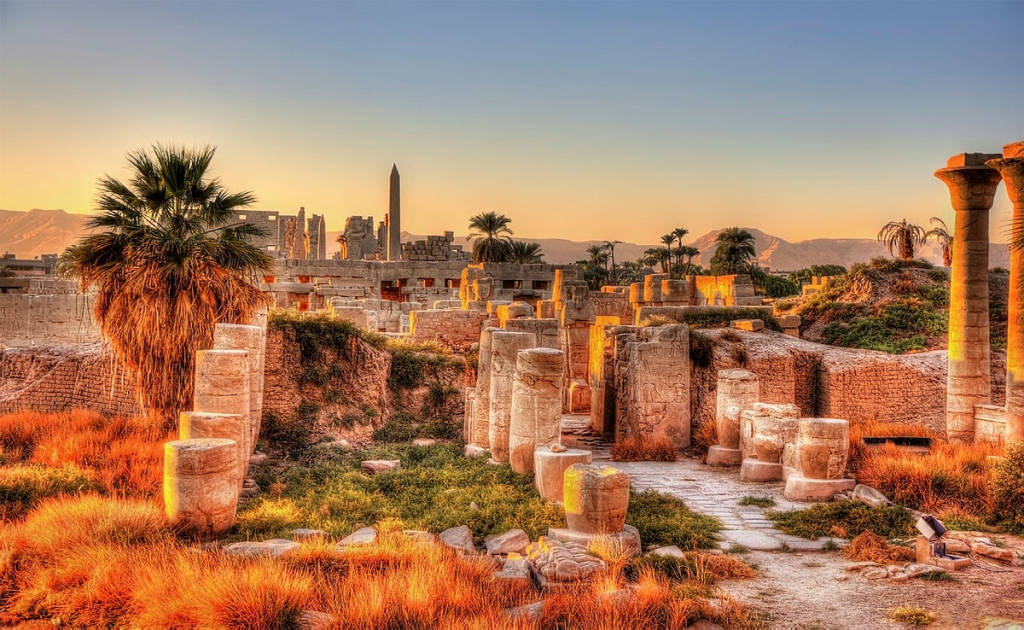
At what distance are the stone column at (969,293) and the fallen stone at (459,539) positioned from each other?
9.19m

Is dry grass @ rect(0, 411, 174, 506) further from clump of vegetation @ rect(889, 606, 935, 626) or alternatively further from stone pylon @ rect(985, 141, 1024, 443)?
stone pylon @ rect(985, 141, 1024, 443)

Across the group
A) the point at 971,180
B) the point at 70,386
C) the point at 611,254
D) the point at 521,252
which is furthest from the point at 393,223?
the point at 971,180

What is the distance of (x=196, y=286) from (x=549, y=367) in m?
6.28

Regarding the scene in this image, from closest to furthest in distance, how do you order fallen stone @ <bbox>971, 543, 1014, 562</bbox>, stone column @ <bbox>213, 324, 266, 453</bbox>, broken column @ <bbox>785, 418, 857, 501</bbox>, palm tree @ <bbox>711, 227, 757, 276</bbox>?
1. fallen stone @ <bbox>971, 543, 1014, 562</bbox>
2. broken column @ <bbox>785, 418, 857, 501</bbox>
3. stone column @ <bbox>213, 324, 266, 453</bbox>
4. palm tree @ <bbox>711, 227, 757, 276</bbox>

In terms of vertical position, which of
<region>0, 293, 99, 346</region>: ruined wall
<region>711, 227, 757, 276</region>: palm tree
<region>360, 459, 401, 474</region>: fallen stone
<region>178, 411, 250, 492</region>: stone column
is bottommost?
<region>360, 459, 401, 474</region>: fallen stone

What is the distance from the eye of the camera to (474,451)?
12.8m

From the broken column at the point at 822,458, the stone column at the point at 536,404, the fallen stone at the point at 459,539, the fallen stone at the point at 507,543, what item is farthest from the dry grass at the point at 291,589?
the stone column at the point at 536,404

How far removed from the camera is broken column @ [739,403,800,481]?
11.3 m

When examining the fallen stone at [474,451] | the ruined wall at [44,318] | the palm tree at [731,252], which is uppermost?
the palm tree at [731,252]

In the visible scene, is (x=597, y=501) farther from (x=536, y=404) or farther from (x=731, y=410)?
(x=731, y=410)

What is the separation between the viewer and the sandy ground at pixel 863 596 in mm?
6121

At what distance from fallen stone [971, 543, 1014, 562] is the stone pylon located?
3.66 meters

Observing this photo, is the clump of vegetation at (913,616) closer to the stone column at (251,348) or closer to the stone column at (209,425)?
the stone column at (209,425)

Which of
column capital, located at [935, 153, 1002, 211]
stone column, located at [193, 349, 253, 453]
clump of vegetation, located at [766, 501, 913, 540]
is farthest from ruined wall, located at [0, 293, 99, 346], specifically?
column capital, located at [935, 153, 1002, 211]
